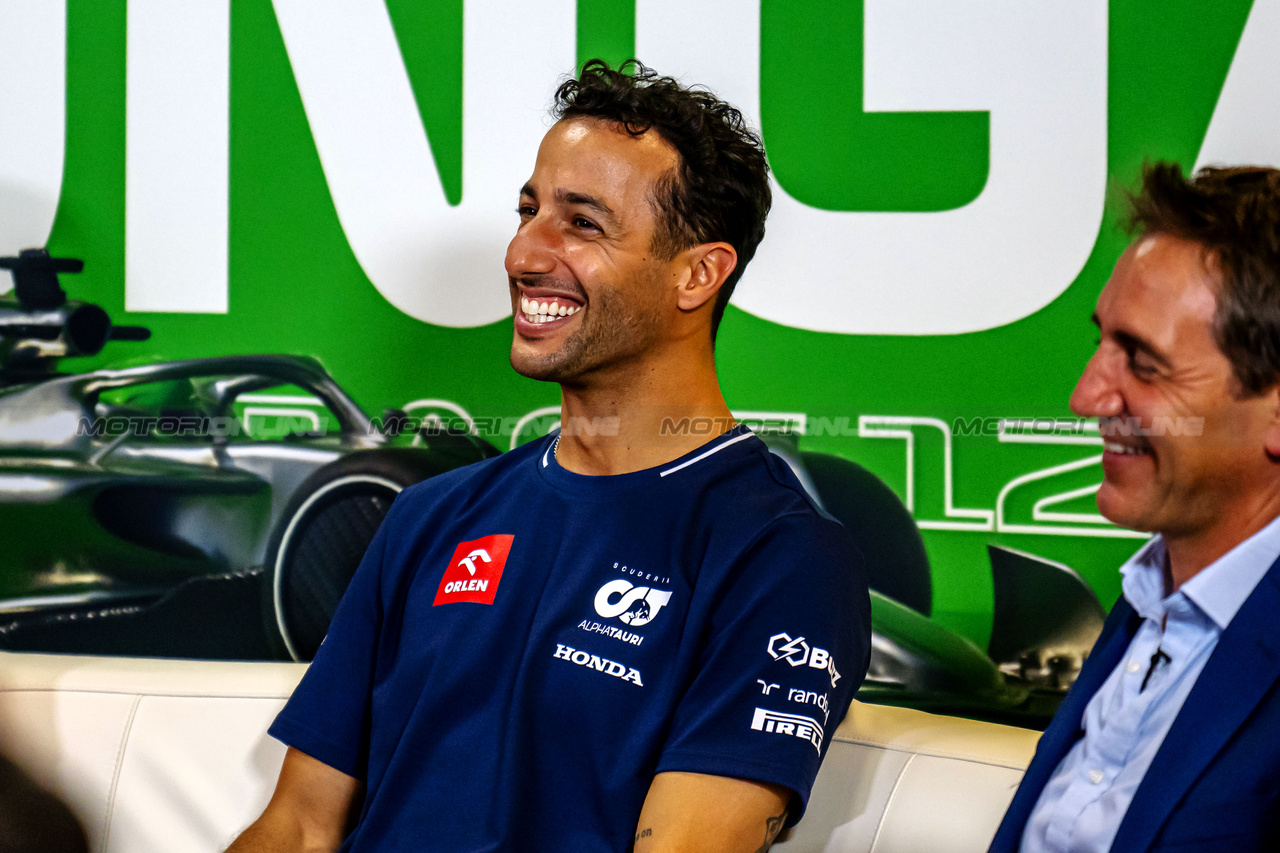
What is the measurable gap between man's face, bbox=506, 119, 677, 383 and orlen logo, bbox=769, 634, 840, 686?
425 mm

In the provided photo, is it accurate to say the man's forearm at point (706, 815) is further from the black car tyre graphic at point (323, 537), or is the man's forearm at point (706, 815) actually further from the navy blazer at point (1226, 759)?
the black car tyre graphic at point (323, 537)

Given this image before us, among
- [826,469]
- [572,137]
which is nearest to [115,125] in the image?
[572,137]

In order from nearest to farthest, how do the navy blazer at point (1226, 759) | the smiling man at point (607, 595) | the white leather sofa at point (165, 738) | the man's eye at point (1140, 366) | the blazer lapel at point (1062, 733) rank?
the navy blazer at point (1226, 759) < the man's eye at point (1140, 366) < the blazer lapel at point (1062, 733) < the smiling man at point (607, 595) < the white leather sofa at point (165, 738)

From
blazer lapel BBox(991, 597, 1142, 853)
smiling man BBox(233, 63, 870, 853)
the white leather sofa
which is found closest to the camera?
blazer lapel BBox(991, 597, 1142, 853)

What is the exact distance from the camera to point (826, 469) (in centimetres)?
173

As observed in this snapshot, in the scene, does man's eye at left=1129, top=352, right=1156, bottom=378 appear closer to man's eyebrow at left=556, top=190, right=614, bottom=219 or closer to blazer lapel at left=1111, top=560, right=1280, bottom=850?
blazer lapel at left=1111, top=560, right=1280, bottom=850

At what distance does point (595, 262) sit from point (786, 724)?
1.99ft

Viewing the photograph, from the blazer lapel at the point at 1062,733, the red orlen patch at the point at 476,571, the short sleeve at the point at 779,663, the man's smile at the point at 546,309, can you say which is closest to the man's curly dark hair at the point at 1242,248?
the blazer lapel at the point at 1062,733

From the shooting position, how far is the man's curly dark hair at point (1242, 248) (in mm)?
851

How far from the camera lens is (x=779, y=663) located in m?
1.11

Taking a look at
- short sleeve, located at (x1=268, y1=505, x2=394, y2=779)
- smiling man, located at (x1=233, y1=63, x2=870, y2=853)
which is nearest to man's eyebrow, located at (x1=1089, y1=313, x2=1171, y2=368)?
smiling man, located at (x1=233, y1=63, x2=870, y2=853)

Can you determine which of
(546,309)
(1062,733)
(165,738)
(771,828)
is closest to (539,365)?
(546,309)

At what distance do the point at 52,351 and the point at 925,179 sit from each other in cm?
167

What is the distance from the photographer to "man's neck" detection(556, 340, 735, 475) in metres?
1.34
